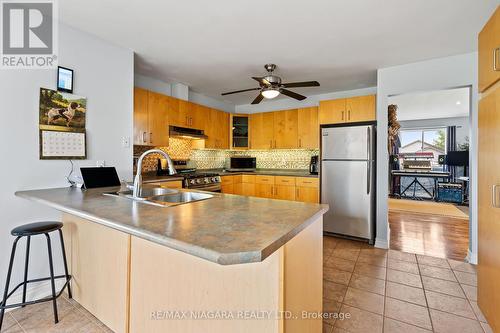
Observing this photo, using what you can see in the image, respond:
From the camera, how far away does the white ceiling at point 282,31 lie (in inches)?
78.2

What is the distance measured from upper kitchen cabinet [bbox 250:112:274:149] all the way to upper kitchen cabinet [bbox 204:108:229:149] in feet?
1.84

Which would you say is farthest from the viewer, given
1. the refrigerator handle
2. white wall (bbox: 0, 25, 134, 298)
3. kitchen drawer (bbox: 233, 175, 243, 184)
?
kitchen drawer (bbox: 233, 175, 243, 184)

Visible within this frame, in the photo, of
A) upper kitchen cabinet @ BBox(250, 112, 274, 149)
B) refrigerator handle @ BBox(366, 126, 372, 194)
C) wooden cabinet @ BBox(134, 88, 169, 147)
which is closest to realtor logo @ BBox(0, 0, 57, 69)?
wooden cabinet @ BBox(134, 88, 169, 147)

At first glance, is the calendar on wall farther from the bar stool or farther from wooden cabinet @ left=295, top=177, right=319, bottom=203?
wooden cabinet @ left=295, top=177, right=319, bottom=203

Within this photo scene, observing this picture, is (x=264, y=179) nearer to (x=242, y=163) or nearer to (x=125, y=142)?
(x=242, y=163)

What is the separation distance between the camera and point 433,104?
5961 mm

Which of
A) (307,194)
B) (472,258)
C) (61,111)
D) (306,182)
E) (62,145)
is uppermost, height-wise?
(61,111)

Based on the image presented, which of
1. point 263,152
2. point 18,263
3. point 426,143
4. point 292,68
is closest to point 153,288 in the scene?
point 18,263

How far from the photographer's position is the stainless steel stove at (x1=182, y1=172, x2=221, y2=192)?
3569 mm

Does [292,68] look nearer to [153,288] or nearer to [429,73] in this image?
[429,73]

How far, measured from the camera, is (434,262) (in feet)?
9.31

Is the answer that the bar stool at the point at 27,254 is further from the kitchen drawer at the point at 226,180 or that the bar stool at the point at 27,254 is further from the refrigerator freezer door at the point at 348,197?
the refrigerator freezer door at the point at 348,197

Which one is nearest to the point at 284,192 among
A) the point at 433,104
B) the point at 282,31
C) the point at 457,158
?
the point at 282,31

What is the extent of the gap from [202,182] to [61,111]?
204 cm
